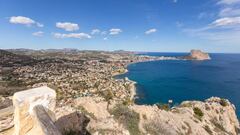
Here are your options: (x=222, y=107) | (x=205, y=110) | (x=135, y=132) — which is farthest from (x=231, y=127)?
(x=135, y=132)

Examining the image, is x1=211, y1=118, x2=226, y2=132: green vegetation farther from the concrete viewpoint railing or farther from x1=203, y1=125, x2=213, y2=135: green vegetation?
the concrete viewpoint railing

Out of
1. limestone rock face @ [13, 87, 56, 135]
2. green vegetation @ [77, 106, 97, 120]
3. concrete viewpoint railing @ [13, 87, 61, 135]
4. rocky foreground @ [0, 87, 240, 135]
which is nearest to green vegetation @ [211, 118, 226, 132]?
rocky foreground @ [0, 87, 240, 135]

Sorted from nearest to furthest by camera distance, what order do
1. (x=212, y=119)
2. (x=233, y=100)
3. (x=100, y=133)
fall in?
(x=100, y=133) → (x=212, y=119) → (x=233, y=100)

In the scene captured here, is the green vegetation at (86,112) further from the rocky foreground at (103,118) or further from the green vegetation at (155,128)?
the green vegetation at (155,128)

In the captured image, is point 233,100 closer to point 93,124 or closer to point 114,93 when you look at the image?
point 114,93

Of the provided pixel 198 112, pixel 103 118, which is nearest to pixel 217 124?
pixel 198 112

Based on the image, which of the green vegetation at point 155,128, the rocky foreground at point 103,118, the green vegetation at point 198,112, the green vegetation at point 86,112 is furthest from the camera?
the green vegetation at point 198,112

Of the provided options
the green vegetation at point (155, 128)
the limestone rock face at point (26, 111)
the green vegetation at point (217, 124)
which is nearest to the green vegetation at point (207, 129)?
the green vegetation at point (217, 124)
